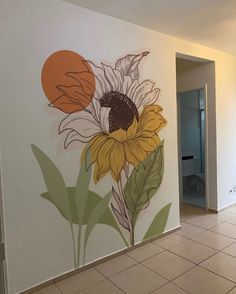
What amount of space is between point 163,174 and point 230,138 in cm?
174

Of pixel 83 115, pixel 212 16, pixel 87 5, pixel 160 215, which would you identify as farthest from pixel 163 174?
pixel 87 5

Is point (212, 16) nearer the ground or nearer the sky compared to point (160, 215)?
nearer the sky

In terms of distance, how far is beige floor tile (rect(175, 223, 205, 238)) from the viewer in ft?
10.2

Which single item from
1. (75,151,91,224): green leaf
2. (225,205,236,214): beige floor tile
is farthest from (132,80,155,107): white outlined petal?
(225,205,236,214): beige floor tile

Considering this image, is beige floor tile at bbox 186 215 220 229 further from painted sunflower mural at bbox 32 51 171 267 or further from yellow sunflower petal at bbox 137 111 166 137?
yellow sunflower petal at bbox 137 111 166 137

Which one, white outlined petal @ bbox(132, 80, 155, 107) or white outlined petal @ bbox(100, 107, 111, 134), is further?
white outlined petal @ bbox(132, 80, 155, 107)

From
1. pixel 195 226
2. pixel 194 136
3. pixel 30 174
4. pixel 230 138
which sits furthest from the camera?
pixel 194 136

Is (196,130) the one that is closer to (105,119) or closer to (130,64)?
(130,64)

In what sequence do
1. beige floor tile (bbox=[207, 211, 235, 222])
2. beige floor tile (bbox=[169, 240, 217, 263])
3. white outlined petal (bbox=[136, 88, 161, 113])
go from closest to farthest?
beige floor tile (bbox=[169, 240, 217, 263]) → white outlined petal (bbox=[136, 88, 161, 113]) → beige floor tile (bbox=[207, 211, 235, 222])

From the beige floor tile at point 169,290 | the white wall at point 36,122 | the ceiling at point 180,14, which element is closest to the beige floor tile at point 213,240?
the beige floor tile at point 169,290

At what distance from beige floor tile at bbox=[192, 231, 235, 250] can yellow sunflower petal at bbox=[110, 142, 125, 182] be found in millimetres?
1347

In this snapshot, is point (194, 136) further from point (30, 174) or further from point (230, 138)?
point (30, 174)

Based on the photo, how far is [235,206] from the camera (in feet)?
13.6

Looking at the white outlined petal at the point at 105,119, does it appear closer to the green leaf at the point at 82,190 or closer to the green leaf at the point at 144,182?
the green leaf at the point at 82,190
